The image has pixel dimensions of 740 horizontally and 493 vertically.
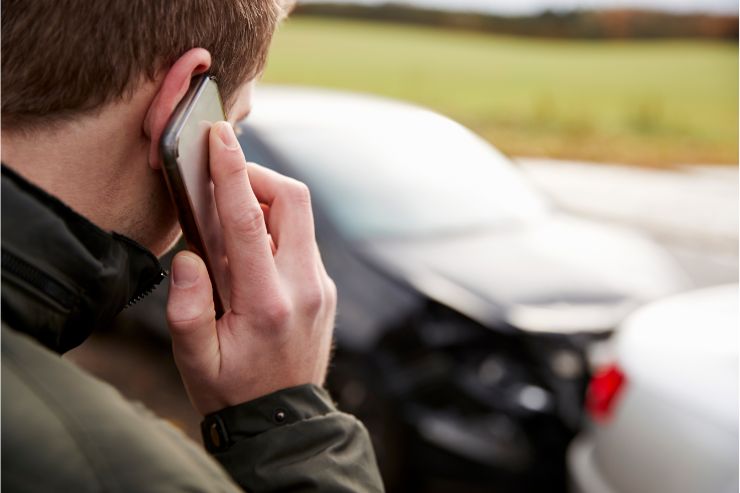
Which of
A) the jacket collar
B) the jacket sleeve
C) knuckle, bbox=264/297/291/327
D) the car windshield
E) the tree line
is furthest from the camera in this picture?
the tree line

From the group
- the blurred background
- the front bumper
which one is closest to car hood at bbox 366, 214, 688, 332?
the blurred background

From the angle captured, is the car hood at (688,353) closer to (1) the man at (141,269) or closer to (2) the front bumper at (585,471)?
(2) the front bumper at (585,471)

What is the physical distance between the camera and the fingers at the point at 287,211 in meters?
Answer: 1.45

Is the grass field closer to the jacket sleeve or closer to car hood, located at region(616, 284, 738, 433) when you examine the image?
car hood, located at region(616, 284, 738, 433)

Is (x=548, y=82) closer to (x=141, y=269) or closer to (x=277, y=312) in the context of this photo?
(x=277, y=312)

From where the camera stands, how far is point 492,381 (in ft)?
11.3

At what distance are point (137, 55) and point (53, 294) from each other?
30 centimetres

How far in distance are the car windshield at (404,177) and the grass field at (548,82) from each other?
12.0 meters

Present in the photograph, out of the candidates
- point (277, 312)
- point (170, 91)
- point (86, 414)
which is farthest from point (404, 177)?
point (86, 414)

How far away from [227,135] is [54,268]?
383 millimetres

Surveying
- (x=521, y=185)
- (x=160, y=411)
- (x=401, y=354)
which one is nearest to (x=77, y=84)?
(x=401, y=354)

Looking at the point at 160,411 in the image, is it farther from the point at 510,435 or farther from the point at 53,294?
the point at 53,294

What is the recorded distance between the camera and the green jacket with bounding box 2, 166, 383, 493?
816 mm

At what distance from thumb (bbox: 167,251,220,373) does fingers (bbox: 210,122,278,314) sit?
53 mm
